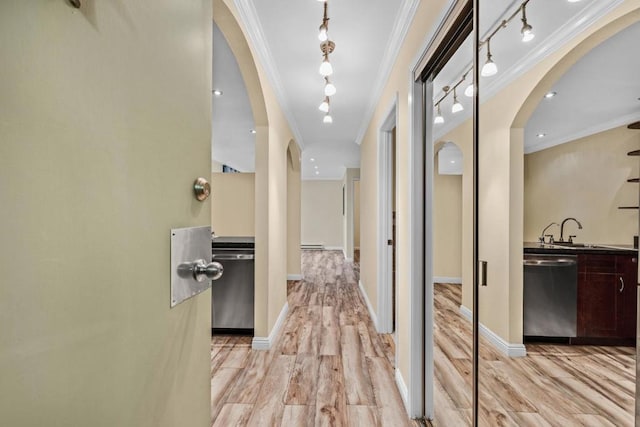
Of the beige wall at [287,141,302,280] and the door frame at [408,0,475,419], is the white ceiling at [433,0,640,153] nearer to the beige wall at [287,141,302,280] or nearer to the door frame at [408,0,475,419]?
the door frame at [408,0,475,419]

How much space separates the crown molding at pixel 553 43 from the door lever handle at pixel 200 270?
3.29 feet

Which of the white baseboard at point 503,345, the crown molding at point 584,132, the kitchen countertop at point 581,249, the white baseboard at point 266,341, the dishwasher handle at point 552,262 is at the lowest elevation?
the white baseboard at point 266,341

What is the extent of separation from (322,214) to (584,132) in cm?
982

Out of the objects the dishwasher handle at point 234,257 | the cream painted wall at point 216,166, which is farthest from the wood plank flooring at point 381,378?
the cream painted wall at point 216,166

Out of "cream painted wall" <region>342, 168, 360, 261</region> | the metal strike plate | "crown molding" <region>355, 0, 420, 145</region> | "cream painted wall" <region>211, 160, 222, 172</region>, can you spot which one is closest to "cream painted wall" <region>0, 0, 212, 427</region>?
the metal strike plate

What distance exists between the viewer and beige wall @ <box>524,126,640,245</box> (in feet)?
1.89

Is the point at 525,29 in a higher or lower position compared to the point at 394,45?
lower

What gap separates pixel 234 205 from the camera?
174 inches

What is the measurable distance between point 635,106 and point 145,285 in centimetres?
99

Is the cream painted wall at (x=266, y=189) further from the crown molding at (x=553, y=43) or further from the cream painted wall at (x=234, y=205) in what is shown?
the crown molding at (x=553, y=43)

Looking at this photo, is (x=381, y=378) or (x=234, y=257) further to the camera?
Answer: (x=234, y=257)

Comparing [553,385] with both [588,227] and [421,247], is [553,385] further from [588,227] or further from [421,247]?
[421,247]

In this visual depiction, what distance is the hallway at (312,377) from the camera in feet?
6.05

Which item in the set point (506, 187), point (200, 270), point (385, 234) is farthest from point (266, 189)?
point (506, 187)
